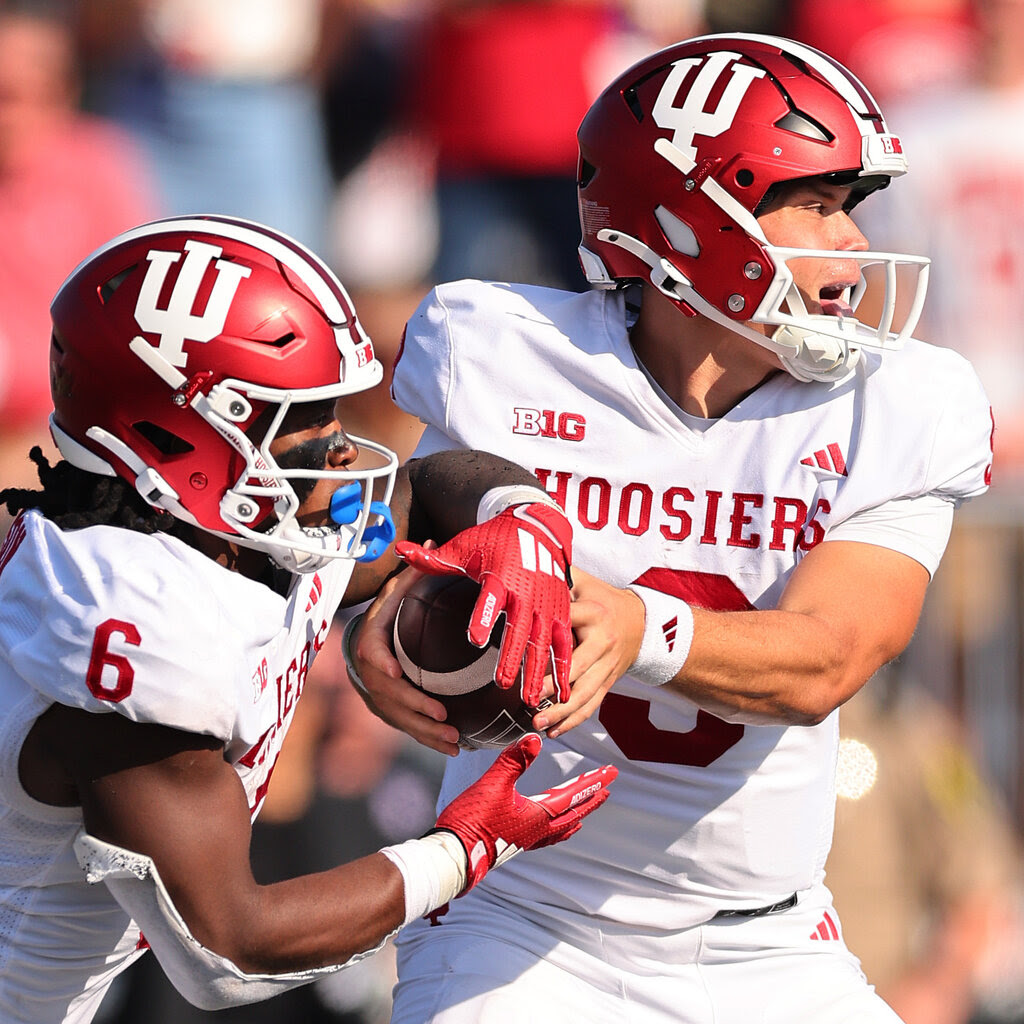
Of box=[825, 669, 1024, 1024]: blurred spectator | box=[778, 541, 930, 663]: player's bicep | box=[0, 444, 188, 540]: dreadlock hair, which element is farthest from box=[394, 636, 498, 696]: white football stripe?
box=[825, 669, 1024, 1024]: blurred spectator

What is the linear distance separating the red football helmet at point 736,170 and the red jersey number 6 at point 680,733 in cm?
45

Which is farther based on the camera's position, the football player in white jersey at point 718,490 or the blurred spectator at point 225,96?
the blurred spectator at point 225,96

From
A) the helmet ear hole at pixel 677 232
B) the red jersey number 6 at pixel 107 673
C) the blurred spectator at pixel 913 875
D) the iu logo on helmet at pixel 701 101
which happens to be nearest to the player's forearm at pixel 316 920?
the red jersey number 6 at pixel 107 673

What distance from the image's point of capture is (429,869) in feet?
8.34

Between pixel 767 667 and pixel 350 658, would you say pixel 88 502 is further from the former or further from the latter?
pixel 767 667

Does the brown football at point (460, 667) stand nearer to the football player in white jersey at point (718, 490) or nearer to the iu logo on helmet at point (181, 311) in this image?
the football player in white jersey at point (718, 490)

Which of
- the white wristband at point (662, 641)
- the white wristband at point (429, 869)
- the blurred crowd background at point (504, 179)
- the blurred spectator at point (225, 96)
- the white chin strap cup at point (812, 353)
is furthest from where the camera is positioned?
the blurred spectator at point (225, 96)

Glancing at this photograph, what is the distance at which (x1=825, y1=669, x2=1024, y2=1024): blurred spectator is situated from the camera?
192 inches

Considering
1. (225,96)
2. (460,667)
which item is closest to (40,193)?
(225,96)

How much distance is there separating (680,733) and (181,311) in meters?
1.24

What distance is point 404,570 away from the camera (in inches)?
121

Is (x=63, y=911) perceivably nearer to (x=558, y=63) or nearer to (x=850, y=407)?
(x=850, y=407)

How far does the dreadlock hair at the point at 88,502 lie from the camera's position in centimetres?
259

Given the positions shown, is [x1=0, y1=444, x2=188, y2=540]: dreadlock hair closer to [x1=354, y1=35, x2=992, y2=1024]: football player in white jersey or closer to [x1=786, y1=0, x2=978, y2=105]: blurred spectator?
[x1=354, y1=35, x2=992, y2=1024]: football player in white jersey
